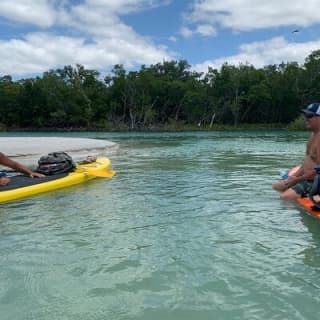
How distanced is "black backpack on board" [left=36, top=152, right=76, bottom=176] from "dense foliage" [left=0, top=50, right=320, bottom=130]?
57054 millimetres

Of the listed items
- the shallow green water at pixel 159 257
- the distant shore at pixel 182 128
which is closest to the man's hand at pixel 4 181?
the shallow green water at pixel 159 257

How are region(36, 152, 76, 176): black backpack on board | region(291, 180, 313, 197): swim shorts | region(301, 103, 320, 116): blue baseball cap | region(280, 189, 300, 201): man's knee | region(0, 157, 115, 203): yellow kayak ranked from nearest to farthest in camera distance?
region(301, 103, 320, 116): blue baseball cap < region(291, 180, 313, 197): swim shorts < region(280, 189, 300, 201): man's knee < region(0, 157, 115, 203): yellow kayak < region(36, 152, 76, 176): black backpack on board

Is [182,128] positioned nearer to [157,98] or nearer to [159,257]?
[157,98]

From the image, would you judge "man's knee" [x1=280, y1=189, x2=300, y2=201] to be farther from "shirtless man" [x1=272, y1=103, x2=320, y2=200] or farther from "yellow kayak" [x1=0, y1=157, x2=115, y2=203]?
"yellow kayak" [x1=0, y1=157, x2=115, y2=203]

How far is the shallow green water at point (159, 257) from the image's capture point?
3.63 meters

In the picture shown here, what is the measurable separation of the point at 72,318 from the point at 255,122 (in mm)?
67535

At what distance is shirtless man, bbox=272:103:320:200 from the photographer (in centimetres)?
620

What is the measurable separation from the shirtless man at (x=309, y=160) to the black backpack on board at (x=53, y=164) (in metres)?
4.99

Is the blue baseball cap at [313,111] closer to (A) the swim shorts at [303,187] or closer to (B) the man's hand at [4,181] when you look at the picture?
(A) the swim shorts at [303,187]

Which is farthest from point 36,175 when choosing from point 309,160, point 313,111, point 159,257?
point 313,111

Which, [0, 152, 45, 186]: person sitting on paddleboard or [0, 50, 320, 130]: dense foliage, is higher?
[0, 50, 320, 130]: dense foliage

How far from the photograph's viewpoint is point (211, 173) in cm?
1216

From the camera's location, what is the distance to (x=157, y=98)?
7119cm

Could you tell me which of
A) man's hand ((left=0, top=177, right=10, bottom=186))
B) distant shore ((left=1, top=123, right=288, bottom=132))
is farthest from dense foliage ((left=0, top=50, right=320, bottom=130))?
man's hand ((left=0, top=177, right=10, bottom=186))
